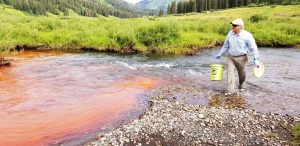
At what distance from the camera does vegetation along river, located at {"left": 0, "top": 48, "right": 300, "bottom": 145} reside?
11808 millimetres

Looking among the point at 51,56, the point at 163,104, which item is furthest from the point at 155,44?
the point at 163,104

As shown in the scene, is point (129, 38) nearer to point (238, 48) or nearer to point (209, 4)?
point (238, 48)

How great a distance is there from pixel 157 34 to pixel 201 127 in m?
19.2

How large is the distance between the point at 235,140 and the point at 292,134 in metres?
1.82

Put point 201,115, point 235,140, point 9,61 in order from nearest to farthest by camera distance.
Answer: point 235,140
point 201,115
point 9,61

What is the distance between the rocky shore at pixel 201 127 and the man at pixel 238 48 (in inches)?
91.1

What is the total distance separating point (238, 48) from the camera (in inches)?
571

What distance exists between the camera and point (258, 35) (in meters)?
34.7

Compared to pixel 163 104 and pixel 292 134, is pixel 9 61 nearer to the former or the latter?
pixel 163 104

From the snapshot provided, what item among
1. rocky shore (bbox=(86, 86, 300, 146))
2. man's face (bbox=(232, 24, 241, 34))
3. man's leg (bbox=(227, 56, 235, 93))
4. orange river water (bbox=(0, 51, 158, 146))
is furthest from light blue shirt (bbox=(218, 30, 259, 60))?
orange river water (bbox=(0, 51, 158, 146))

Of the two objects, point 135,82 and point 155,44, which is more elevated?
point 155,44

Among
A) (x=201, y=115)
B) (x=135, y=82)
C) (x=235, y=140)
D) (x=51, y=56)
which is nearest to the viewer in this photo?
(x=235, y=140)

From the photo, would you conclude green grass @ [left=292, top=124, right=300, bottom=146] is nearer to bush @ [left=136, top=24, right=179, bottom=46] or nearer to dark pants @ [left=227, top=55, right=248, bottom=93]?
dark pants @ [left=227, top=55, right=248, bottom=93]

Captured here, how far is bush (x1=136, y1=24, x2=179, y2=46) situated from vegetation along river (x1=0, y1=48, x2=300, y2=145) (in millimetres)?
3508
